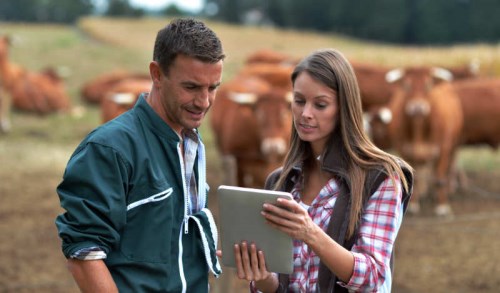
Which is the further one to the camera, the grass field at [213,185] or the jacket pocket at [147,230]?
the grass field at [213,185]

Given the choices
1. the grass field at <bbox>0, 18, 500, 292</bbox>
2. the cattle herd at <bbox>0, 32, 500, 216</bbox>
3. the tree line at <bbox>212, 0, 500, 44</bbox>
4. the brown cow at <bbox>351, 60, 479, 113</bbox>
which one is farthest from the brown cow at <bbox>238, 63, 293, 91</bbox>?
the tree line at <bbox>212, 0, 500, 44</bbox>

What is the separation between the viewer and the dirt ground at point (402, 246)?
6711 mm

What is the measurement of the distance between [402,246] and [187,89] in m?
6.32

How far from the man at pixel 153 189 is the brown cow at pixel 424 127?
7.40 m

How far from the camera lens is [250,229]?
7.42 ft

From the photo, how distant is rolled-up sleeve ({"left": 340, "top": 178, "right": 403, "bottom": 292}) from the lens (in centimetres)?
233

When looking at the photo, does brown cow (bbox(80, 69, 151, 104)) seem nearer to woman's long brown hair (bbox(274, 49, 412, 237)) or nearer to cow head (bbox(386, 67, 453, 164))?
cow head (bbox(386, 67, 453, 164))

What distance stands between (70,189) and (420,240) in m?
6.78

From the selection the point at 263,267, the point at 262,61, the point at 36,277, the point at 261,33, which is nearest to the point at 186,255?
the point at 263,267

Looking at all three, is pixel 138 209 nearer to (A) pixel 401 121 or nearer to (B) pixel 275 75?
(A) pixel 401 121

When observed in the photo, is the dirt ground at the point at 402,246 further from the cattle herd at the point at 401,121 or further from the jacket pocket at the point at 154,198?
the jacket pocket at the point at 154,198

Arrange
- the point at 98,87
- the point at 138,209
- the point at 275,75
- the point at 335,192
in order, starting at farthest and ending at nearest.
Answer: the point at 98,87 → the point at 275,75 → the point at 335,192 → the point at 138,209

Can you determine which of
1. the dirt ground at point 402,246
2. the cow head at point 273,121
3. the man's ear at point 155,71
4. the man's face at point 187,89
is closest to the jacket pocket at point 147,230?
the man's face at point 187,89

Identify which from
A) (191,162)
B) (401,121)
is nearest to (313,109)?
(191,162)
